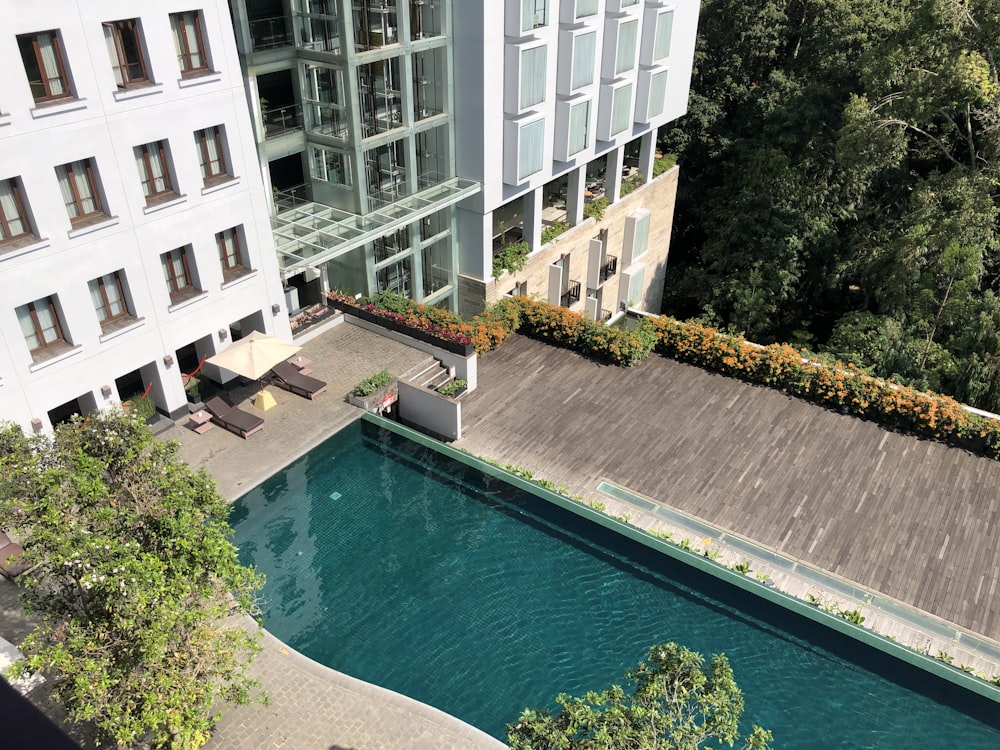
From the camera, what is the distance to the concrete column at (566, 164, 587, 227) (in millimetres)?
35312

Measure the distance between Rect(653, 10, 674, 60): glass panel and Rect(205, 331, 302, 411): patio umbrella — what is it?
21113mm

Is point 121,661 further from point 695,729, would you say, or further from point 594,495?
point 594,495

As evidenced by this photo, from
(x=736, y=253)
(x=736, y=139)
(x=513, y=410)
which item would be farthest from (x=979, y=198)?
(x=513, y=410)

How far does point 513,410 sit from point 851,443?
36.3ft

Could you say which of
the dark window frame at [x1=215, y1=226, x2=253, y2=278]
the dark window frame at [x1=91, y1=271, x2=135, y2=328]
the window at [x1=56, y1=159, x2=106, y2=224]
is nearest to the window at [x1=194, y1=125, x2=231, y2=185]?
the dark window frame at [x1=215, y1=226, x2=253, y2=278]

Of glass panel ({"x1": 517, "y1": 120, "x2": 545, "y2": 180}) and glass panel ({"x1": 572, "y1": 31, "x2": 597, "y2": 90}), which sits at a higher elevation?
glass panel ({"x1": 572, "y1": 31, "x2": 597, "y2": 90})

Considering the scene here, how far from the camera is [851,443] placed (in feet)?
84.0

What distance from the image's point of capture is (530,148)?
3072cm

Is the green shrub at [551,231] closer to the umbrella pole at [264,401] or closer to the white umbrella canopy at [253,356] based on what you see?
the white umbrella canopy at [253,356]

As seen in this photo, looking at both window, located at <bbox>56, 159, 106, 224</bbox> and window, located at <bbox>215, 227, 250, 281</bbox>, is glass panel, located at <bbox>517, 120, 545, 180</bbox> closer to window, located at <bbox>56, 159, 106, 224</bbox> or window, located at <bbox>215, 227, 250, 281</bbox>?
window, located at <bbox>215, 227, 250, 281</bbox>

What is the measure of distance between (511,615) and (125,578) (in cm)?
940

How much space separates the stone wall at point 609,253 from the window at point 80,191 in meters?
15.3

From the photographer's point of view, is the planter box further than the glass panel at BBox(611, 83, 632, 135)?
No

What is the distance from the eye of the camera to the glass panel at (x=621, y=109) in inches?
1335
